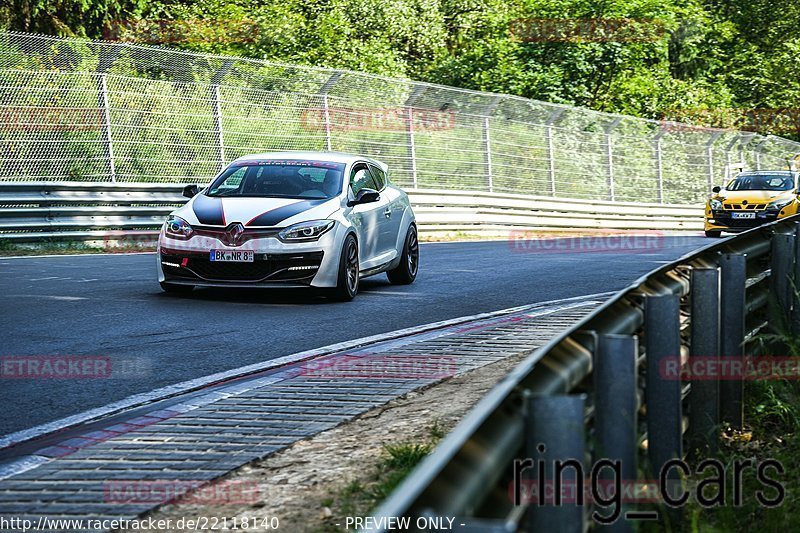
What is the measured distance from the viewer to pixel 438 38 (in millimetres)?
41031

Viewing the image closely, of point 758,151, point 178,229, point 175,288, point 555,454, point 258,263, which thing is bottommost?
point 175,288

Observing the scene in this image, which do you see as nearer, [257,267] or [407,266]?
[257,267]

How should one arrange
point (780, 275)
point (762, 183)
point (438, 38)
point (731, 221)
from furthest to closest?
point (438, 38), point (762, 183), point (731, 221), point (780, 275)

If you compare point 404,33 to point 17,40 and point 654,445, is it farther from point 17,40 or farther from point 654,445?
point 654,445

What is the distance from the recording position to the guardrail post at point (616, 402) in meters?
Answer: 3.55

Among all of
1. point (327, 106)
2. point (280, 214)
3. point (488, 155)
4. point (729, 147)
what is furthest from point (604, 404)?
point (729, 147)

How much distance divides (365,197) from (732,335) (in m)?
6.89

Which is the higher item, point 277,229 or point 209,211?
point 209,211

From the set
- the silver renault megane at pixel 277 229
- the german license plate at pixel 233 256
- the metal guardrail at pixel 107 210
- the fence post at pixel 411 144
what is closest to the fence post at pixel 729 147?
the metal guardrail at pixel 107 210

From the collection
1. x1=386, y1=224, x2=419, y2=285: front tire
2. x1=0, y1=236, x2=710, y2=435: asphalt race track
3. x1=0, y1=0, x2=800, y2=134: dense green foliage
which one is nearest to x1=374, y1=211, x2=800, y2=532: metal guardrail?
x1=0, y1=236, x2=710, y2=435: asphalt race track

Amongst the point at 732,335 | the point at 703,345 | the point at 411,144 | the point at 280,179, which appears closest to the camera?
the point at 703,345

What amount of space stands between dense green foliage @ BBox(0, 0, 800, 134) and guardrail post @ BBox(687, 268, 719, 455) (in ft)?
93.3

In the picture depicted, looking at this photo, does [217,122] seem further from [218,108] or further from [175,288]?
[175,288]

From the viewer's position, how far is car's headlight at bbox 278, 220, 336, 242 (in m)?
11.5
